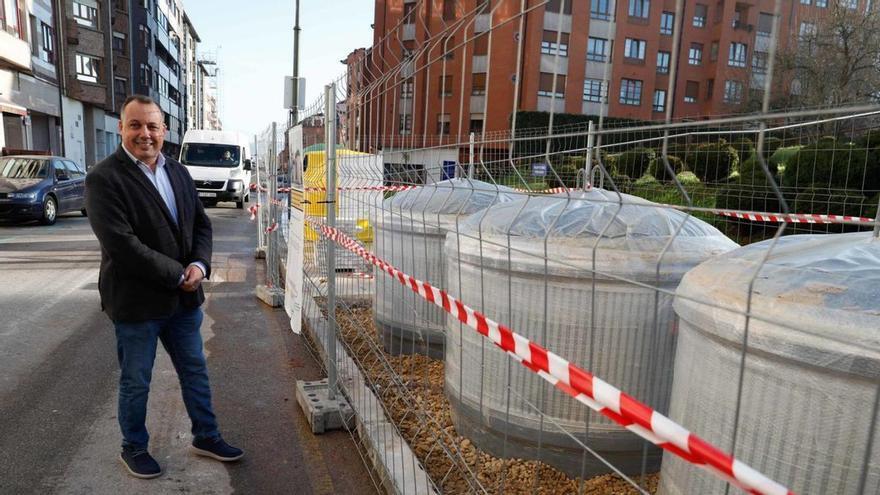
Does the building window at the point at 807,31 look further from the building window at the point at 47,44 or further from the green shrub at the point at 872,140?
the building window at the point at 47,44

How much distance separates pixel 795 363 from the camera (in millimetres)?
1615

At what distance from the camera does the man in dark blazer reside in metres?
2.87

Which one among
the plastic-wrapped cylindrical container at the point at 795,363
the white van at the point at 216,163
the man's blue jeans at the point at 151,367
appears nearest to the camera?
the plastic-wrapped cylindrical container at the point at 795,363

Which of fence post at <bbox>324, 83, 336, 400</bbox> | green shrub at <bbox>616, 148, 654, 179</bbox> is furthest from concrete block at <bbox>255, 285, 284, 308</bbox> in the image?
green shrub at <bbox>616, 148, 654, 179</bbox>

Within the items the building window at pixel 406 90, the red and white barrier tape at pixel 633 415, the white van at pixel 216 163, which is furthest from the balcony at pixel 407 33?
the white van at pixel 216 163

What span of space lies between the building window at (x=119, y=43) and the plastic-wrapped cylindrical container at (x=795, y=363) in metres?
46.4

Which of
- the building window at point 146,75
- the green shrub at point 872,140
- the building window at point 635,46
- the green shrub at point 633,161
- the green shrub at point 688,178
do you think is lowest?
the green shrub at point 688,178

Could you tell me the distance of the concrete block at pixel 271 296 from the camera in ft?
23.2

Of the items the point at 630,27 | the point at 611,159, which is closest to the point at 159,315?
the point at 630,27

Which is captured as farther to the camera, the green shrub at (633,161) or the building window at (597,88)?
the green shrub at (633,161)

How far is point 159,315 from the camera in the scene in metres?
3.04

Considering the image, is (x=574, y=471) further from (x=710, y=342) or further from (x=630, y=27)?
(x=630, y=27)

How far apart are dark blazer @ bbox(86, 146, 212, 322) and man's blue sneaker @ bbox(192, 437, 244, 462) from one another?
86 cm

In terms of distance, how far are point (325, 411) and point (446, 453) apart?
1096 millimetres
